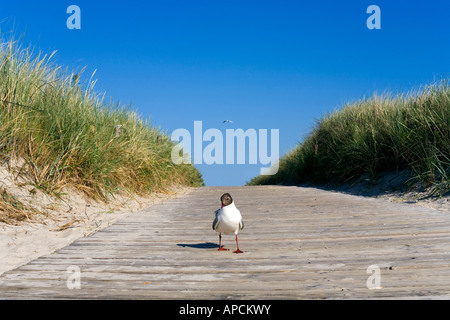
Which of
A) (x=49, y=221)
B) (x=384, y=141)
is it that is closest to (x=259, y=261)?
(x=49, y=221)

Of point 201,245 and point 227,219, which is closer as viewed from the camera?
point 227,219

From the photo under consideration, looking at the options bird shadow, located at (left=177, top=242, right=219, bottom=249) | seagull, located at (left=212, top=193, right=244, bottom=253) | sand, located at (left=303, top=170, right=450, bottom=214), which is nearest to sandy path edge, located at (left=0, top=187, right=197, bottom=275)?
bird shadow, located at (left=177, top=242, right=219, bottom=249)

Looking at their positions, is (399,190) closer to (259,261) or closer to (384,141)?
(384,141)

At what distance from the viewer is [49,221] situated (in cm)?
504

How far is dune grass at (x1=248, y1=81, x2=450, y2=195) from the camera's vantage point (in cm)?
760

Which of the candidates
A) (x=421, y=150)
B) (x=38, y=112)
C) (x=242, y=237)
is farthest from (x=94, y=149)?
(x=421, y=150)

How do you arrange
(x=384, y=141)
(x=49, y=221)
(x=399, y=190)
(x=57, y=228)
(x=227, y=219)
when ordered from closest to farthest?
(x=227, y=219) → (x=57, y=228) → (x=49, y=221) → (x=399, y=190) → (x=384, y=141)

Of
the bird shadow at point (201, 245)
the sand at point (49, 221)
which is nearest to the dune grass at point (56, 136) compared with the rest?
the sand at point (49, 221)

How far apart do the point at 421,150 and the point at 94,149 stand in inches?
238

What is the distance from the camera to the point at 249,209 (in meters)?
6.74

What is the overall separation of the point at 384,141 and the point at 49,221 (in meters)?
7.15
